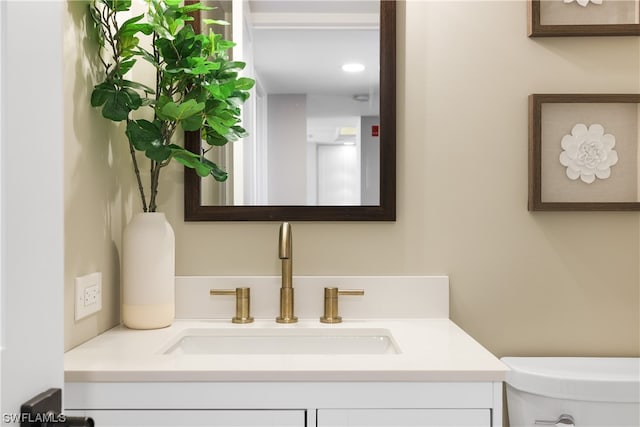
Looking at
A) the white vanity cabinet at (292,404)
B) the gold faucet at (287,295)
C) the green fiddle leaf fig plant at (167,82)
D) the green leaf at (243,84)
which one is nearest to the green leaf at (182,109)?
the green fiddle leaf fig plant at (167,82)

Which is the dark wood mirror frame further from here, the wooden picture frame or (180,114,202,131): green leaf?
the wooden picture frame

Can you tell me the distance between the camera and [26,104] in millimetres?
644

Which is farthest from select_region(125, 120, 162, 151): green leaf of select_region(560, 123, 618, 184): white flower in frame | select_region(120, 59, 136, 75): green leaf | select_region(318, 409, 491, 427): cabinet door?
select_region(560, 123, 618, 184): white flower in frame

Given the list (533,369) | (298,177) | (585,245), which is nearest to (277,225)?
(298,177)

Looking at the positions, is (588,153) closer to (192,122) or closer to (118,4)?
(192,122)

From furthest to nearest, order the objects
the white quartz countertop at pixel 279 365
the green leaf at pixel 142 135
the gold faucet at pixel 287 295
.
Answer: the gold faucet at pixel 287 295 → the green leaf at pixel 142 135 → the white quartz countertop at pixel 279 365

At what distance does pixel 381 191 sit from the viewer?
Result: 147 cm

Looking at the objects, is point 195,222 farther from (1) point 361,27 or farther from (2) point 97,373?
(1) point 361,27

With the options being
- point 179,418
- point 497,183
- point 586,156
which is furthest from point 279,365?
point 586,156

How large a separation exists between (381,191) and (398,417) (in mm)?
668

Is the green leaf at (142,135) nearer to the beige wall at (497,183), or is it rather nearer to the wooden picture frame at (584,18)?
the beige wall at (497,183)

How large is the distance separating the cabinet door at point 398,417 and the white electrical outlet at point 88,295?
1.92 feet

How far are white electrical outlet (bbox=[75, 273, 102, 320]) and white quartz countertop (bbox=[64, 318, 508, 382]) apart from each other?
8 cm

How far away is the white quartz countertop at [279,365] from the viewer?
95cm
